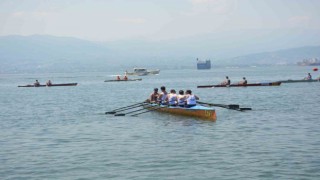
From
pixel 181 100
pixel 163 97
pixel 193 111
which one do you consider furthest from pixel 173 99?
pixel 193 111

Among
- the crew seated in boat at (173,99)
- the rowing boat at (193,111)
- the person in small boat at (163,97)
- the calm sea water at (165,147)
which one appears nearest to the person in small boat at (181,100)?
the rowing boat at (193,111)

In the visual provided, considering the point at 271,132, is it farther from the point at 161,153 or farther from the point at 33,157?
the point at 33,157

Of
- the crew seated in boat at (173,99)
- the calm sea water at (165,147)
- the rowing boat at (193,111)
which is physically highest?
the crew seated in boat at (173,99)

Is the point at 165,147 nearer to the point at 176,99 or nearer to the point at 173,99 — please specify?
the point at 176,99

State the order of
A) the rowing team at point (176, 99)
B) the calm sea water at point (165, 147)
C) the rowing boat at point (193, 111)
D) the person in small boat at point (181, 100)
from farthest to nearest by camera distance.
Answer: the person in small boat at point (181, 100) < the rowing team at point (176, 99) < the rowing boat at point (193, 111) < the calm sea water at point (165, 147)

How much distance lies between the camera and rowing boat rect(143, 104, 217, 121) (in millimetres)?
34656

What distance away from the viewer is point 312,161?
20688 millimetres

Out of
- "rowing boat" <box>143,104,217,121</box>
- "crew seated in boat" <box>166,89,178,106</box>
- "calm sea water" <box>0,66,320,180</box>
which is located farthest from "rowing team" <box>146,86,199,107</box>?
"calm sea water" <box>0,66,320,180</box>

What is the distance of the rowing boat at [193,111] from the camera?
3466cm

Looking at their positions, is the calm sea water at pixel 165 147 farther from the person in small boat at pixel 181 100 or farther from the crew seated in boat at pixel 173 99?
the crew seated in boat at pixel 173 99

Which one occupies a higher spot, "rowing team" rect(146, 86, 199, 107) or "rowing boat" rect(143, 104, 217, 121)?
"rowing team" rect(146, 86, 199, 107)

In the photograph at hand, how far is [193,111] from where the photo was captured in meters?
36.1

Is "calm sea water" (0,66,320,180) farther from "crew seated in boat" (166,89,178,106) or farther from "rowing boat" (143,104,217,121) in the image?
"crew seated in boat" (166,89,178,106)

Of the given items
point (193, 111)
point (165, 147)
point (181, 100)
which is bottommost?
point (165, 147)
